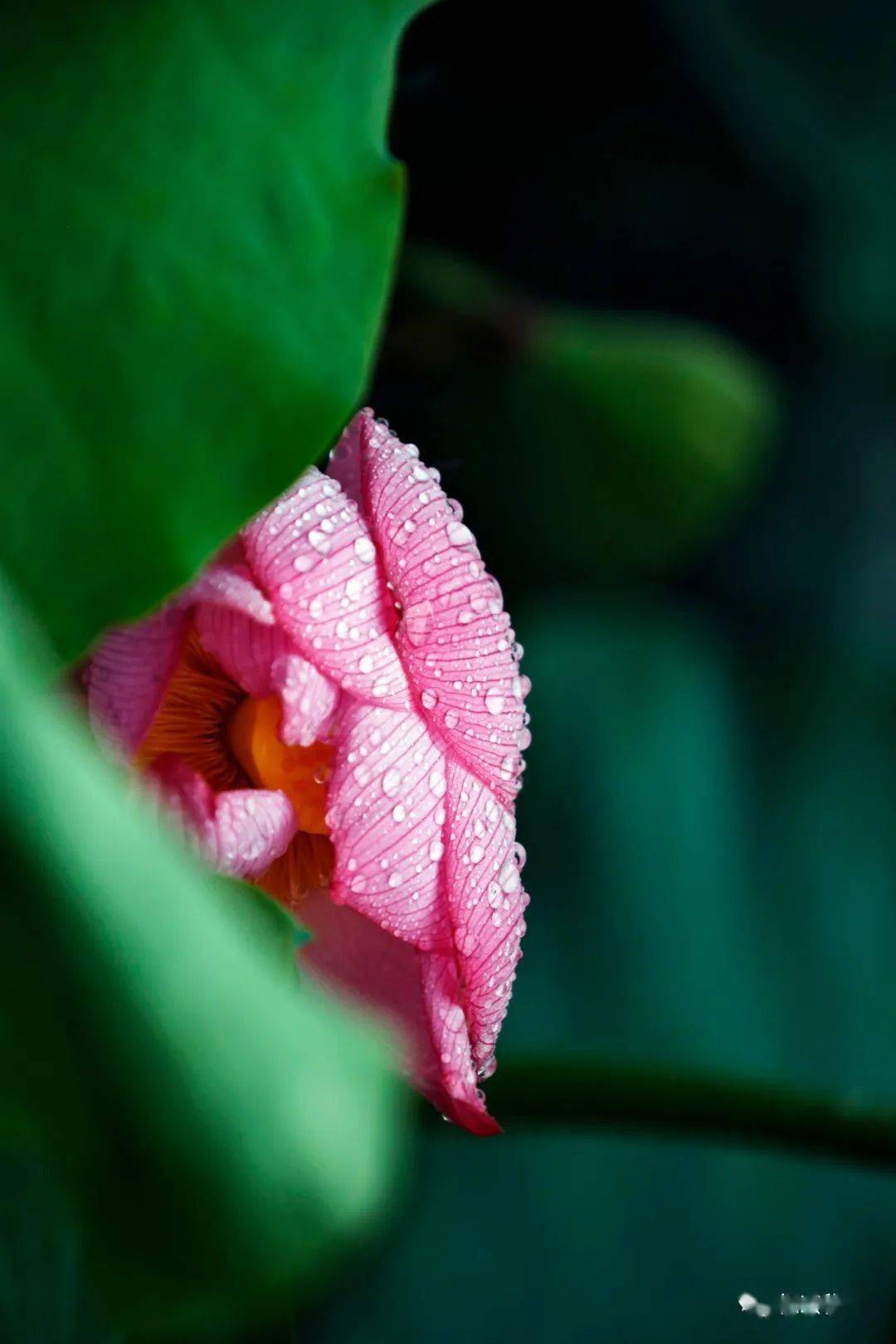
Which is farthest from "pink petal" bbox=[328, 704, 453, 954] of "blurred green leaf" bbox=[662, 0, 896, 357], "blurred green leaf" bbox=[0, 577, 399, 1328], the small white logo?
"blurred green leaf" bbox=[662, 0, 896, 357]

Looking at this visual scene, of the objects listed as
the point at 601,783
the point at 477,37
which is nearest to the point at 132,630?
the point at 477,37

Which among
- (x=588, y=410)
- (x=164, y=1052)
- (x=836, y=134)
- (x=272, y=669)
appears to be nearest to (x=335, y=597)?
(x=272, y=669)

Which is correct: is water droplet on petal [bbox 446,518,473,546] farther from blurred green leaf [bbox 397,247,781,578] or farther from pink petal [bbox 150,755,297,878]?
blurred green leaf [bbox 397,247,781,578]

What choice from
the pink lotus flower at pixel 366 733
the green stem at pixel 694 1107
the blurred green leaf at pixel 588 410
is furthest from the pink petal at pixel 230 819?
the blurred green leaf at pixel 588 410

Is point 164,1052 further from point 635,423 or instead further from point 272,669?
point 635,423

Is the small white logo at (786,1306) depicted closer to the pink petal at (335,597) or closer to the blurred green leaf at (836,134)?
the pink petal at (335,597)

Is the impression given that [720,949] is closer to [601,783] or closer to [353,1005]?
[601,783]
